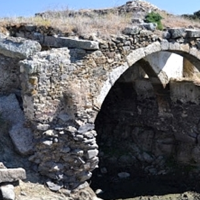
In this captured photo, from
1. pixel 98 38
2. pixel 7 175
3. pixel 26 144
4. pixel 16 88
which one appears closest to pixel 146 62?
pixel 98 38

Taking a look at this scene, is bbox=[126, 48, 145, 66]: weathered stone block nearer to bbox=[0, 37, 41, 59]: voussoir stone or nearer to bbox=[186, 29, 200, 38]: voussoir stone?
bbox=[186, 29, 200, 38]: voussoir stone

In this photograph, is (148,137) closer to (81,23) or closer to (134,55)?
(134,55)

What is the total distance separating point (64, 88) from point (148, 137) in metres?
4.91

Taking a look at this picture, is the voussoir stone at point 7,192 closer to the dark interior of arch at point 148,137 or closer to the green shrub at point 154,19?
the dark interior of arch at point 148,137

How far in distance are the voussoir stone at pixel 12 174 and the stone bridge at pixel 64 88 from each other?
710 mm

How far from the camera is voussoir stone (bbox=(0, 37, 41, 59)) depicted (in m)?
8.21

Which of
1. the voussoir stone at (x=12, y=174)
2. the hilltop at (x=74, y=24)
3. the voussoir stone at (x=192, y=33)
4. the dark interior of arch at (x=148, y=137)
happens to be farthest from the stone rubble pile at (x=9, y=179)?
the voussoir stone at (x=192, y=33)

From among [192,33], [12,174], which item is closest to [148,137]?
[192,33]

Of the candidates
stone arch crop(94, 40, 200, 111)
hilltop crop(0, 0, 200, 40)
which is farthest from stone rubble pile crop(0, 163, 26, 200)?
hilltop crop(0, 0, 200, 40)

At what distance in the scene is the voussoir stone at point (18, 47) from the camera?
8211mm

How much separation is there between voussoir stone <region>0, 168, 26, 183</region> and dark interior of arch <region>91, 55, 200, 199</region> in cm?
369

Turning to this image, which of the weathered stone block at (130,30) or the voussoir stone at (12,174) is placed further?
the weathered stone block at (130,30)

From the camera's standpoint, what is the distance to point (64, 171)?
799 centimetres

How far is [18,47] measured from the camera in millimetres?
8344
